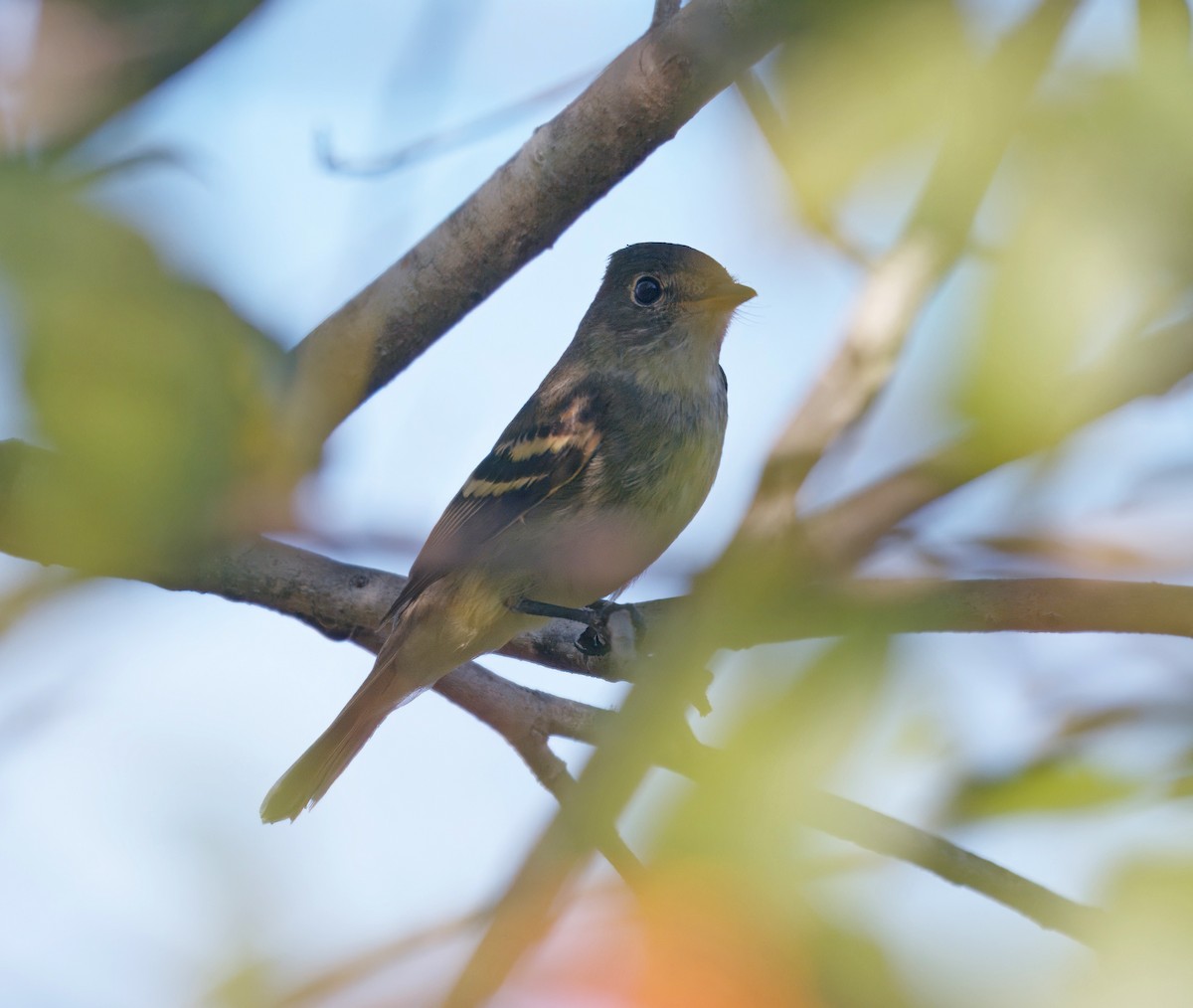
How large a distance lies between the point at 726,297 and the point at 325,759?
249cm

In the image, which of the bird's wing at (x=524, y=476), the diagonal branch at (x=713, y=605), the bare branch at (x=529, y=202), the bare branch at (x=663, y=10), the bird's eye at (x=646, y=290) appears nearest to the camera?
the diagonal branch at (x=713, y=605)

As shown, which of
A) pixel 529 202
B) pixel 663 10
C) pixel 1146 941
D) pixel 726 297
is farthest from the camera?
pixel 726 297

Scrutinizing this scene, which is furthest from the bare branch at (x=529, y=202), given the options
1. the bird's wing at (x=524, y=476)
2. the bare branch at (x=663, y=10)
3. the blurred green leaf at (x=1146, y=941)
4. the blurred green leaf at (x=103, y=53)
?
the blurred green leaf at (x=1146, y=941)

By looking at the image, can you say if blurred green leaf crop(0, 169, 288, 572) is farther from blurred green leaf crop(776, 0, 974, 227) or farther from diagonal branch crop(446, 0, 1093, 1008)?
blurred green leaf crop(776, 0, 974, 227)

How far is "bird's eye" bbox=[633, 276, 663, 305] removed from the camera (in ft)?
18.8


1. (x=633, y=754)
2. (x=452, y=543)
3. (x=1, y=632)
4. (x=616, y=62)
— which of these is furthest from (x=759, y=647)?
(x=452, y=543)

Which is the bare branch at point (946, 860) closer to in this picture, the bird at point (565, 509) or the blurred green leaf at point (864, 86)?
the blurred green leaf at point (864, 86)

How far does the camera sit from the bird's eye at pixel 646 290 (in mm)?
5742

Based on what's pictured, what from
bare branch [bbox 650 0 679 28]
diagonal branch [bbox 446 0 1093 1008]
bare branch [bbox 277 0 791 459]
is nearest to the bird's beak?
bare branch [bbox 277 0 791 459]

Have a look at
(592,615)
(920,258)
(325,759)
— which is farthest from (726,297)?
(920,258)

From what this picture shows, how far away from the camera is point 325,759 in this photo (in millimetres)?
4879

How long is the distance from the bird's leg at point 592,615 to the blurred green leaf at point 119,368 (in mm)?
2570

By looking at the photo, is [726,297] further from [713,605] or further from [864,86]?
[713,605]

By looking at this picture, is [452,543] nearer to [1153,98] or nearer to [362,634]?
[362,634]
